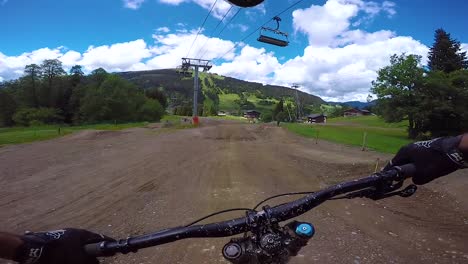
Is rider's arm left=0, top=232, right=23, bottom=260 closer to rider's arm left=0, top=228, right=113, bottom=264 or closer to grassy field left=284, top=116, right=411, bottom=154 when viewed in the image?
rider's arm left=0, top=228, right=113, bottom=264

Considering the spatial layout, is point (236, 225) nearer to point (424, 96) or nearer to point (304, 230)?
point (304, 230)

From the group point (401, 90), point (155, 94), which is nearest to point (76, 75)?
point (155, 94)

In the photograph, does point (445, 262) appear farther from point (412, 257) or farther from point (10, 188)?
point (10, 188)

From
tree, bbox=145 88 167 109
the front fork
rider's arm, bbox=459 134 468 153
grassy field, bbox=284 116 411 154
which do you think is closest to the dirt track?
the front fork

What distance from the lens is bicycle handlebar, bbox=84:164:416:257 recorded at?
1.69m

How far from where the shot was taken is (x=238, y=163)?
53.7 ft

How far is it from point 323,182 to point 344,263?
7.61 metres

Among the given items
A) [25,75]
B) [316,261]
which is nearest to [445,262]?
[316,261]

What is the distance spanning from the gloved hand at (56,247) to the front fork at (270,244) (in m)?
0.68

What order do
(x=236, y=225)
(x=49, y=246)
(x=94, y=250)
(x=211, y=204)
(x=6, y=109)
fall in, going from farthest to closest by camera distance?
(x=6, y=109) → (x=211, y=204) → (x=236, y=225) → (x=94, y=250) → (x=49, y=246)

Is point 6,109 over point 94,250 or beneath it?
beneath

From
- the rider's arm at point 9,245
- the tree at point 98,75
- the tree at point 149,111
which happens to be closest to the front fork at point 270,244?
the rider's arm at point 9,245

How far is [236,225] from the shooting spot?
172cm

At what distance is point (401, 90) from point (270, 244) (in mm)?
58006
